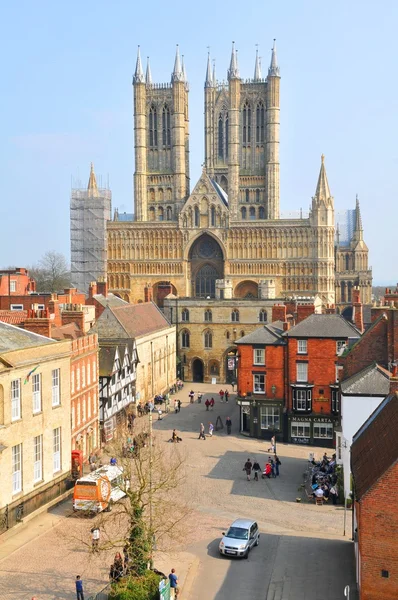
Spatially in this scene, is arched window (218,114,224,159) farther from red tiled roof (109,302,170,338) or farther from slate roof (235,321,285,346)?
slate roof (235,321,285,346)

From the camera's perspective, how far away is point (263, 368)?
157 feet

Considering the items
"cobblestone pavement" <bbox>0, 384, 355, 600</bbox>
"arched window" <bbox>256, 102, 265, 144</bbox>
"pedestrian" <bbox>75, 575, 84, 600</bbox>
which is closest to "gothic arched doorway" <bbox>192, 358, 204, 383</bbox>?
"cobblestone pavement" <bbox>0, 384, 355, 600</bbox>

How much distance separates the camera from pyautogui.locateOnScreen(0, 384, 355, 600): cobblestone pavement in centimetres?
2241

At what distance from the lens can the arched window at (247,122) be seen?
109250mm

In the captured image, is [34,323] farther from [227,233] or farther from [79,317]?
[227,233]

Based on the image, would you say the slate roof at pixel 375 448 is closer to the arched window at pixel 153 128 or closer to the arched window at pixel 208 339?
the arched window at pixel 208 339

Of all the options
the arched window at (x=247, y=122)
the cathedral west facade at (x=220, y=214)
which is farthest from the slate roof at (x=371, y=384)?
the arched window at (x=247, y=122)

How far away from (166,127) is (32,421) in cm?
8630

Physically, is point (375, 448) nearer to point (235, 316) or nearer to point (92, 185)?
point (235, 316)

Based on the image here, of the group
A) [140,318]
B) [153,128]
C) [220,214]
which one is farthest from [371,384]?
[153,128]

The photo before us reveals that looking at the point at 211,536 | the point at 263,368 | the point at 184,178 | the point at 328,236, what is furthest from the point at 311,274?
the point at 211,536

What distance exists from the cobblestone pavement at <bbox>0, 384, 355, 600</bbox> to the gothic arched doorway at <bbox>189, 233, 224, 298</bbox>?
64.9 meters

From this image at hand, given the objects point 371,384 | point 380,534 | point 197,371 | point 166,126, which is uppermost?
point 166,126

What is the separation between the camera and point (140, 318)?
205 feet
